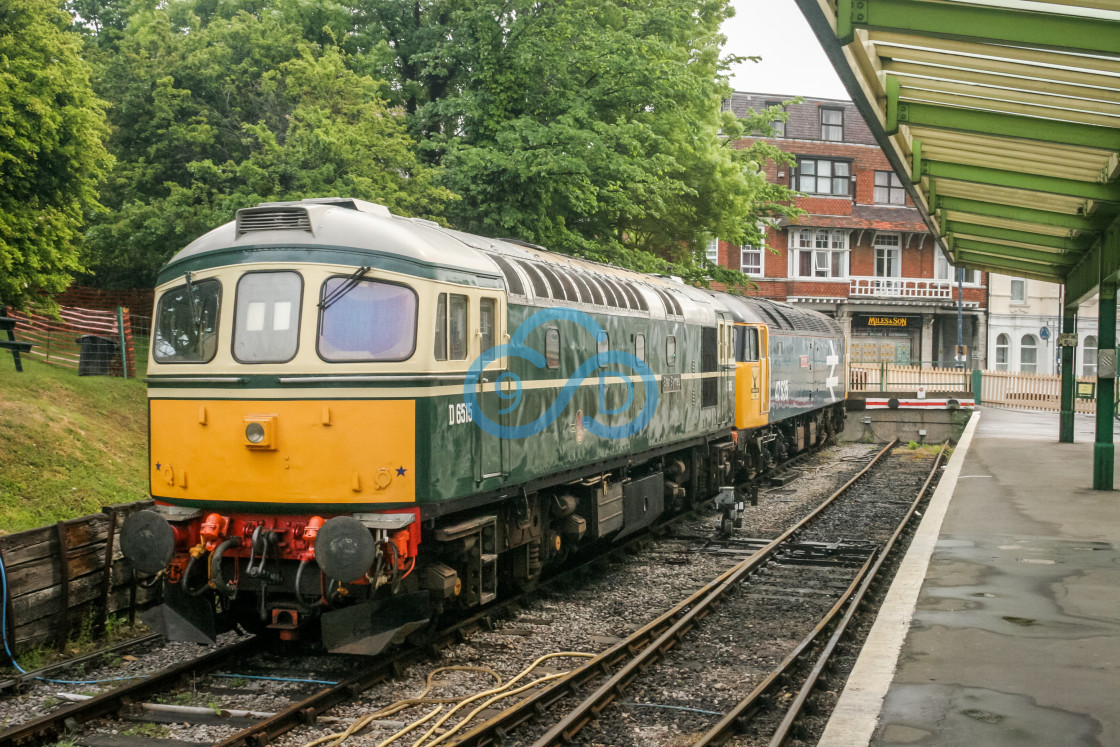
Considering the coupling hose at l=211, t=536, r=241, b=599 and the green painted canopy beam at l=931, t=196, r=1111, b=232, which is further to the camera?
the green painted canopy beam at l=931, t=196, r=1111, b=232

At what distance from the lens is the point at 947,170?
39.5 feet

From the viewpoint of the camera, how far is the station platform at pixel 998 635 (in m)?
6.18

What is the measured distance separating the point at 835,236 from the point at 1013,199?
36724mm

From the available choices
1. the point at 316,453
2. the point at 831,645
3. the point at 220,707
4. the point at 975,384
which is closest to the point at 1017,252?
the point at 831,645

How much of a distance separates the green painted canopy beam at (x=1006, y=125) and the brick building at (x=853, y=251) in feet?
124

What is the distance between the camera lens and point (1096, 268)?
50.6 feet

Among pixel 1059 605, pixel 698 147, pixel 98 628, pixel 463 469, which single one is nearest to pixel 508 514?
pixel 463 469

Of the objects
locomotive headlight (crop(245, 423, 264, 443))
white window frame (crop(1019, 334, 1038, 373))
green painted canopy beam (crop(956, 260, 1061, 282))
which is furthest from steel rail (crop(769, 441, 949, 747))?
white window frame (crop(1019, 334, 1038, 373))

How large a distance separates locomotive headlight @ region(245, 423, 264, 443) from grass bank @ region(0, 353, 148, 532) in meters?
6.25

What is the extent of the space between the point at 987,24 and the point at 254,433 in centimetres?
594

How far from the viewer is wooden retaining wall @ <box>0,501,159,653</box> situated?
8.62 meters

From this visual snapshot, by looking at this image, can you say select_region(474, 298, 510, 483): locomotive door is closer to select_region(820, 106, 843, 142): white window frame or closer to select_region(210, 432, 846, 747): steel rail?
select_region(210, 432, 846, 747): steel rail

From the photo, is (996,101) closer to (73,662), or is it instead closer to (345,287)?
(345,287)

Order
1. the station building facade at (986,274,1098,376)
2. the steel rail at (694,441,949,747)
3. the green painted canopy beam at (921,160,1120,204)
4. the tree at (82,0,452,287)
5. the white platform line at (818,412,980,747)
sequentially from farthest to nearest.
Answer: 1. the station building facade at (986,274,1098,376)
2. the tree at (82,0,452,287)
3. the green painted canopy beam at (921,160,1120,204)
4. the steel rail at (694,441,949,747)
5. the white platform line at (818,412,980,747)
